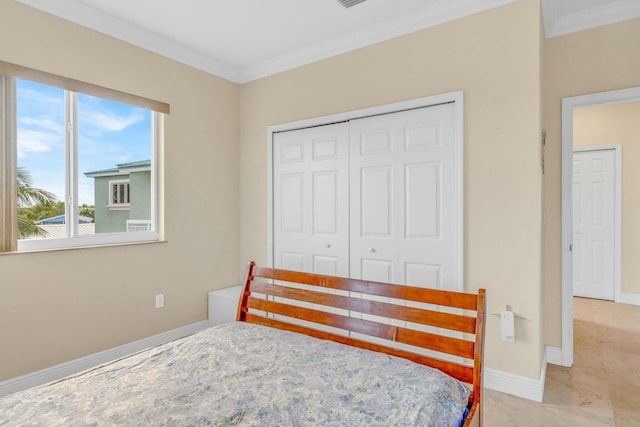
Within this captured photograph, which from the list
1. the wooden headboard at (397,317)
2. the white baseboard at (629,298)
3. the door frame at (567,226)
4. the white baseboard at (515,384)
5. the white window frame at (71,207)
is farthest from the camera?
the white baseboard at (629,298)

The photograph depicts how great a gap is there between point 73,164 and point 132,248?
794 millimetres

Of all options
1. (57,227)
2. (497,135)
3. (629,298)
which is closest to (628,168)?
(629,298)

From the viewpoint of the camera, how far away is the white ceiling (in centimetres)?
249

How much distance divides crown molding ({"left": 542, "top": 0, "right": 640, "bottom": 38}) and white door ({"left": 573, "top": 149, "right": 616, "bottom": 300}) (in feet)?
8.83

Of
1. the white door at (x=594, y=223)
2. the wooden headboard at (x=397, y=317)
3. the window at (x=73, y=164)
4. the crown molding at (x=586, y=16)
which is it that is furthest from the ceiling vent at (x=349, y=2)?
the white door at (x=594, y=223)

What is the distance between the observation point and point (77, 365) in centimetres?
257

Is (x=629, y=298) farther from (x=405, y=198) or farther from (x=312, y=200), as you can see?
(x=312, y=200)

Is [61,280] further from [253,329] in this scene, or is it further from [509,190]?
[509,190]

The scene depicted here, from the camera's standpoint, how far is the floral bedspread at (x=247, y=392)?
114 cm

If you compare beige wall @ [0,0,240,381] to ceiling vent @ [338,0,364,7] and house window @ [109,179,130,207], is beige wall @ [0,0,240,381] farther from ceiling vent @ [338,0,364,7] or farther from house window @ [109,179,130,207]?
ceiling vent @ [338,0,364,7]

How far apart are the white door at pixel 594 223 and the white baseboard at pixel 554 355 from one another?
2.58 meters

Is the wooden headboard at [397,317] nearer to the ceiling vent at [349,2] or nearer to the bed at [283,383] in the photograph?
the bed at [283,383]

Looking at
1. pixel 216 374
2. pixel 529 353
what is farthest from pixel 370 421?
pixel 529 353

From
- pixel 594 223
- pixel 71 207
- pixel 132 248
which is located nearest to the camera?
pixel 71 207
